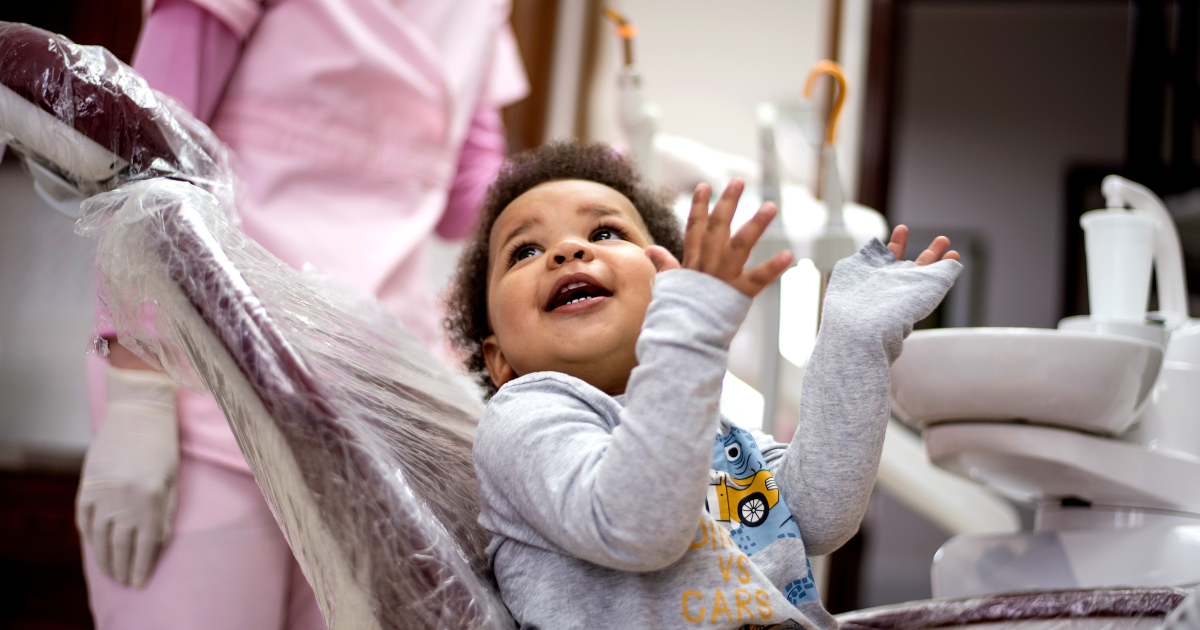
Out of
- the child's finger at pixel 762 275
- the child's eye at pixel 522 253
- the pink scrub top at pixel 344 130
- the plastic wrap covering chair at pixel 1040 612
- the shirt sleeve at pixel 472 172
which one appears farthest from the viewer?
the shirt sleeve at pixel 472 172

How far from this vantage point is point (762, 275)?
449 millimetres

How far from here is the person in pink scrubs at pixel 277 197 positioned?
66 centimetres

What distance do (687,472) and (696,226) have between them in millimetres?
146

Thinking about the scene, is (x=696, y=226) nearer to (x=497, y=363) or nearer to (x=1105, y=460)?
(x=497, y=363)

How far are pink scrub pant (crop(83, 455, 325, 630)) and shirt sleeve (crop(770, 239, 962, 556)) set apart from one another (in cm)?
47

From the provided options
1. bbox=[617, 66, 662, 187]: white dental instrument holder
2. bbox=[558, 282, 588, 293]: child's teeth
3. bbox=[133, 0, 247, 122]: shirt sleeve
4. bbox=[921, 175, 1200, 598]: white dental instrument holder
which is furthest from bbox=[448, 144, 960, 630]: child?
bbox=[617, 66, 662, 187]: white dental instrument holder

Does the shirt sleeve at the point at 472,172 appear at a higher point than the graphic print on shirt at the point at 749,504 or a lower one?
higher

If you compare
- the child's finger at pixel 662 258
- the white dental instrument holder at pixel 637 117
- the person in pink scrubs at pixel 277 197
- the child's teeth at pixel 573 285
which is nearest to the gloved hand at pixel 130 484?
the person in pink scrubs at pixel 277 197

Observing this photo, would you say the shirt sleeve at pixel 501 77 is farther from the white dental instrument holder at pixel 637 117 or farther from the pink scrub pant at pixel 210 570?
the pink scrub pant at pixel 210 570

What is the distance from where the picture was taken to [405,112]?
3.08ft

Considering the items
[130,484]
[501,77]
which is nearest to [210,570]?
[130,484]

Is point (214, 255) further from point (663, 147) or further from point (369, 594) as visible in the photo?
point (663, 147)

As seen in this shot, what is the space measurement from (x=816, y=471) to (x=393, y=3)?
2.50 feet

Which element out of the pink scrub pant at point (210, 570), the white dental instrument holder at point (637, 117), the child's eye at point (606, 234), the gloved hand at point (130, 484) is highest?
the white dental instrument holder at point (637, 117)
